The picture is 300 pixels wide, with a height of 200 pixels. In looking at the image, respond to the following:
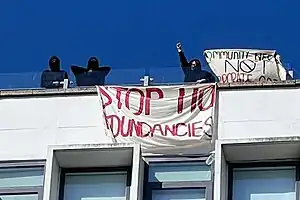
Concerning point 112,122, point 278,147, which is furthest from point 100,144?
point 278,147

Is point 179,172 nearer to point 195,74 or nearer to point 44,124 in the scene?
point 195,74

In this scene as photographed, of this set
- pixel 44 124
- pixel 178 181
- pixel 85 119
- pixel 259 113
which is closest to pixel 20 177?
pixel 44 124

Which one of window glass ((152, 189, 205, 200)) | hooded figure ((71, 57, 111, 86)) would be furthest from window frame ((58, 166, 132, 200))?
hooded figure ((71, 57, 111, 86))

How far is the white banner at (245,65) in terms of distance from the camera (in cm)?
2922

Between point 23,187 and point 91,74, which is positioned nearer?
point 23,187

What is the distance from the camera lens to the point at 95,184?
28.5 metres

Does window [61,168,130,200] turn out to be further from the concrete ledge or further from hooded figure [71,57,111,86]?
hooded figure [71,57,111,86]

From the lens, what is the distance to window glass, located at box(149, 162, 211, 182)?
28203 millimetres

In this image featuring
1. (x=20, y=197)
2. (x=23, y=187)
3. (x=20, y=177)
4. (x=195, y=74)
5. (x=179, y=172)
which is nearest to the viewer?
(x=179, y=172)

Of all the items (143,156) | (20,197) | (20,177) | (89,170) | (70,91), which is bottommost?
(20,197)

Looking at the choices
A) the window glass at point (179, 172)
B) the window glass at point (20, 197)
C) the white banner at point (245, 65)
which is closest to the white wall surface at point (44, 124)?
the window glass at point (20, 197)

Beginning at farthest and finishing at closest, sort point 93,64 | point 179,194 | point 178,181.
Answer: point 93,64, point 178,181, point 179,194

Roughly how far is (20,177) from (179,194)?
2.89m

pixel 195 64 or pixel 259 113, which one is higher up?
pixel 195 64
